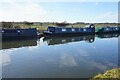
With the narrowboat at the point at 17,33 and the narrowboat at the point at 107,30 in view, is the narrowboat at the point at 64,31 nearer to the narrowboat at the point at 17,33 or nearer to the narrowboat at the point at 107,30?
the narrowboat at the point at 107,30

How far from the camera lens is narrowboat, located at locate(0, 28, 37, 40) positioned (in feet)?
91.5

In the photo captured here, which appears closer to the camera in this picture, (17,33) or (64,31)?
(17,33)

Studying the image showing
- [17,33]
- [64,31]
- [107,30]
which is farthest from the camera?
[107,30]

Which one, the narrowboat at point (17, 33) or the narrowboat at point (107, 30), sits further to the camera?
the narrowboat at point (107, 30)

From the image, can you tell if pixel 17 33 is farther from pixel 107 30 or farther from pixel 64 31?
pixel 107 30

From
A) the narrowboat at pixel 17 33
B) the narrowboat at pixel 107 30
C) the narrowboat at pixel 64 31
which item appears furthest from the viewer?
the narrowboat at pixel 107 30

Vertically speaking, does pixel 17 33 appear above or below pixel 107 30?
below

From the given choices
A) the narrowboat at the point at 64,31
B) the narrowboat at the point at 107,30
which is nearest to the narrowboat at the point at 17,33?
the narrowboat at the point at 64,31

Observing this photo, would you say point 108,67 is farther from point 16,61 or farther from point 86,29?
point 86,29

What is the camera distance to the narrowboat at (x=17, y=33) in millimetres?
27891

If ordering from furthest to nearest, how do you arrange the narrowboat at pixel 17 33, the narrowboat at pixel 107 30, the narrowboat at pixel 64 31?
the narrowboat at pixel 107 30 → the narrowboat at pixel 64 31 → the narrowboat at pixel 17 33

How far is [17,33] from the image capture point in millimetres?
29078

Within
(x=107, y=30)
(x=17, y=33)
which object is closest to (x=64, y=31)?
(x=17, y=33)

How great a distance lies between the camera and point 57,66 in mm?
12633
